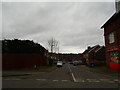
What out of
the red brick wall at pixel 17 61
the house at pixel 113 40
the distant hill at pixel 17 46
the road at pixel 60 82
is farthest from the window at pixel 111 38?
the red brick wall at pixel 17 61

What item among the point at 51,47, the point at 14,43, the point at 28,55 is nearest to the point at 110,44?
the point at 28,55

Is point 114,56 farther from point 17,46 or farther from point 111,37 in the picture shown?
point 17,46

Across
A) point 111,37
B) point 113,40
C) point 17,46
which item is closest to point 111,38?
point 111,37

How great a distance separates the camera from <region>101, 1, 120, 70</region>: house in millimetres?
24562

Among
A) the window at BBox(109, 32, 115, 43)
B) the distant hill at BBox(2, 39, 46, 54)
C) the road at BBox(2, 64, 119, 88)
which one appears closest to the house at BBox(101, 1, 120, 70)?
the window at BBox(109, 32, 115, 43)

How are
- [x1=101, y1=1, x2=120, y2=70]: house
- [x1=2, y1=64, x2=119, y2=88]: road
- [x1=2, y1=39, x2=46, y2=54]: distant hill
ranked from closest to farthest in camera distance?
[x1=2, y1=64, x2=119, y2=88]: road < [x1=101, y1=1, x2=120, y2=70]: house < [x1=2, y1=39, x2=46, y2=54]: distant hill

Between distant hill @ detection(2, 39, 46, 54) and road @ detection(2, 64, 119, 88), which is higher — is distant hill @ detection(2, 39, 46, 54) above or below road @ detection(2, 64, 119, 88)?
above

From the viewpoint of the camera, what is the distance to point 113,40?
2675 centimetres

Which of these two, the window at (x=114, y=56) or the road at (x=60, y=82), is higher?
the window at (x=114, y=56)

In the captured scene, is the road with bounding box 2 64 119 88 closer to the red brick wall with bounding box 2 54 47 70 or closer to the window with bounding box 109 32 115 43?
the window with bounding box 109 32 115 43

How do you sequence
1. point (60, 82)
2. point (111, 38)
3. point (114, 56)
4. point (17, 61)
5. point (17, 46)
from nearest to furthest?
point (60, 82)
point (114, 56)
point (111, 38)
point (17, 61)
point (17, 46)

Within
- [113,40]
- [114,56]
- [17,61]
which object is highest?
[113,40]

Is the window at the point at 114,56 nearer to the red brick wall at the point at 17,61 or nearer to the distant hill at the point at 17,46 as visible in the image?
the red brick wall at the point at 17,61

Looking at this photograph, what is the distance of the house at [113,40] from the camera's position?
24562 millimetres
